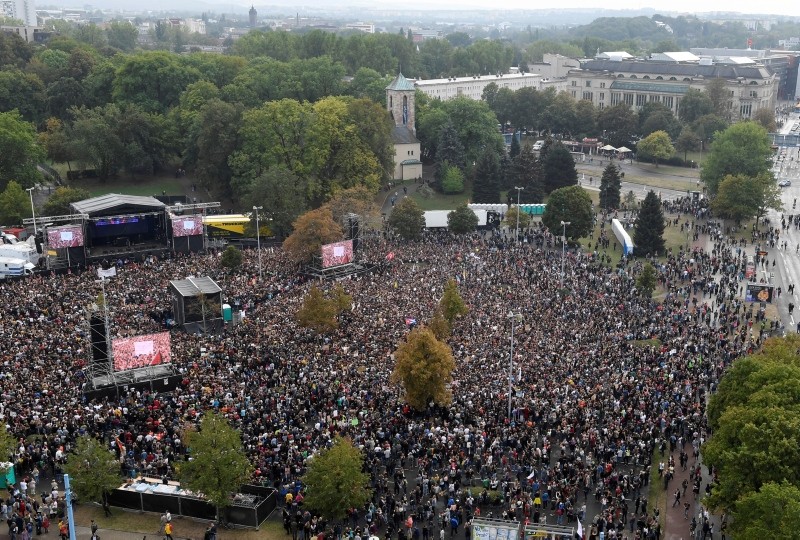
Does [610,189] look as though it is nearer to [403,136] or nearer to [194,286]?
[403,136]

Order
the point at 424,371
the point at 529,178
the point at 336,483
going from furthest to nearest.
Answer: the point at 529,178, the point at 424,371, the point at 336,483

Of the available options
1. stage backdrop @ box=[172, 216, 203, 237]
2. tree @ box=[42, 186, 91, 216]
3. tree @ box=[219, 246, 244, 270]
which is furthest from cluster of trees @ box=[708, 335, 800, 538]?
tree @ box=[42, 186, 91, 216]

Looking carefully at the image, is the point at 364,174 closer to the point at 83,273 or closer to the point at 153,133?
the point at 153,133

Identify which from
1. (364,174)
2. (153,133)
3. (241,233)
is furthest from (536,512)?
(153,133)

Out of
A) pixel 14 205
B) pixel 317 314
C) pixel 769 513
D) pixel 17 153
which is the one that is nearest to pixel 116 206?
pixel 14 205

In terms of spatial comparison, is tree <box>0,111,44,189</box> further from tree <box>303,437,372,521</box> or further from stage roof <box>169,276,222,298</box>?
tree <box>303,437,372,521</box>
